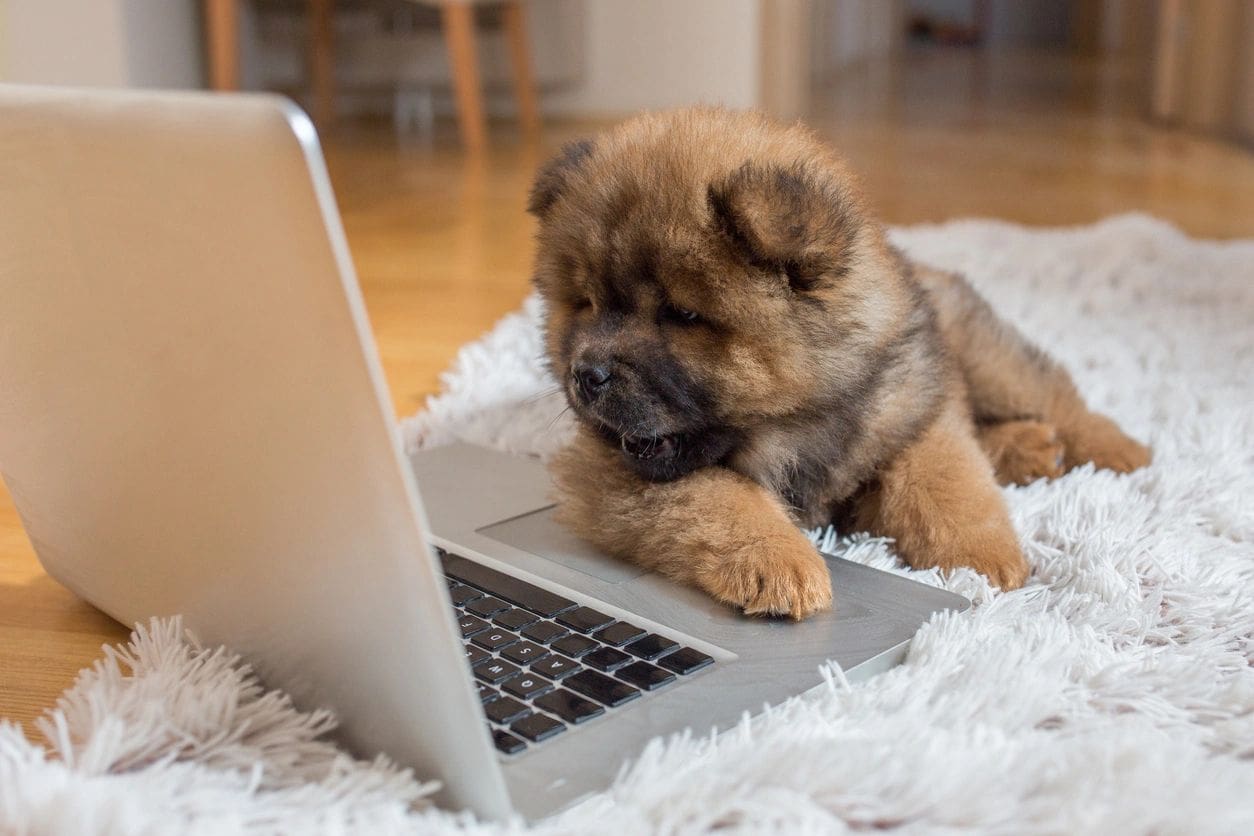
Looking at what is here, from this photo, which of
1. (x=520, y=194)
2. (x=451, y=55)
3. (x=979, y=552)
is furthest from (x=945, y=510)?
(x=451, y=55)

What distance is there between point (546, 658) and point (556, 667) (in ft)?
0.06

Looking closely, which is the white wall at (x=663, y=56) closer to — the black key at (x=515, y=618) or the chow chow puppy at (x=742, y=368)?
the chow chow puppy at (x=742, y=368)

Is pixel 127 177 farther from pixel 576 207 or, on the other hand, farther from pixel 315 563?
pixel 576 207

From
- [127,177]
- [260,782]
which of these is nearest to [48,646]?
[260,782]

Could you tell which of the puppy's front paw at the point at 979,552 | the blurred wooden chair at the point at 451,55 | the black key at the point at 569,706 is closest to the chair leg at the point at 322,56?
the blurred wooden chair at the point at 451,55

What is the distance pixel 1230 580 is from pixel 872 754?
550 mm

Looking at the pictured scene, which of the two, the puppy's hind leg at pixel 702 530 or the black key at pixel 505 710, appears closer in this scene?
the black key at pixel 505 710

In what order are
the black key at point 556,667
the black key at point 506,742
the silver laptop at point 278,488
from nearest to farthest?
the silver laptop at point 278,488 < the black key at point 506,742 < the black key at point 556,667

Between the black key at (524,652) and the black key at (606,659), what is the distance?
0.03 m

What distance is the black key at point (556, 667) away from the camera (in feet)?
3.12

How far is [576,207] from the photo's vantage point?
123 centimetres

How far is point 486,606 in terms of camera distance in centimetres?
108

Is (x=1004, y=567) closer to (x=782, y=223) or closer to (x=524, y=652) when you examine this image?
(x=782, y=223)

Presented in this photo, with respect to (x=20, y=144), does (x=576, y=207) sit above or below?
below
